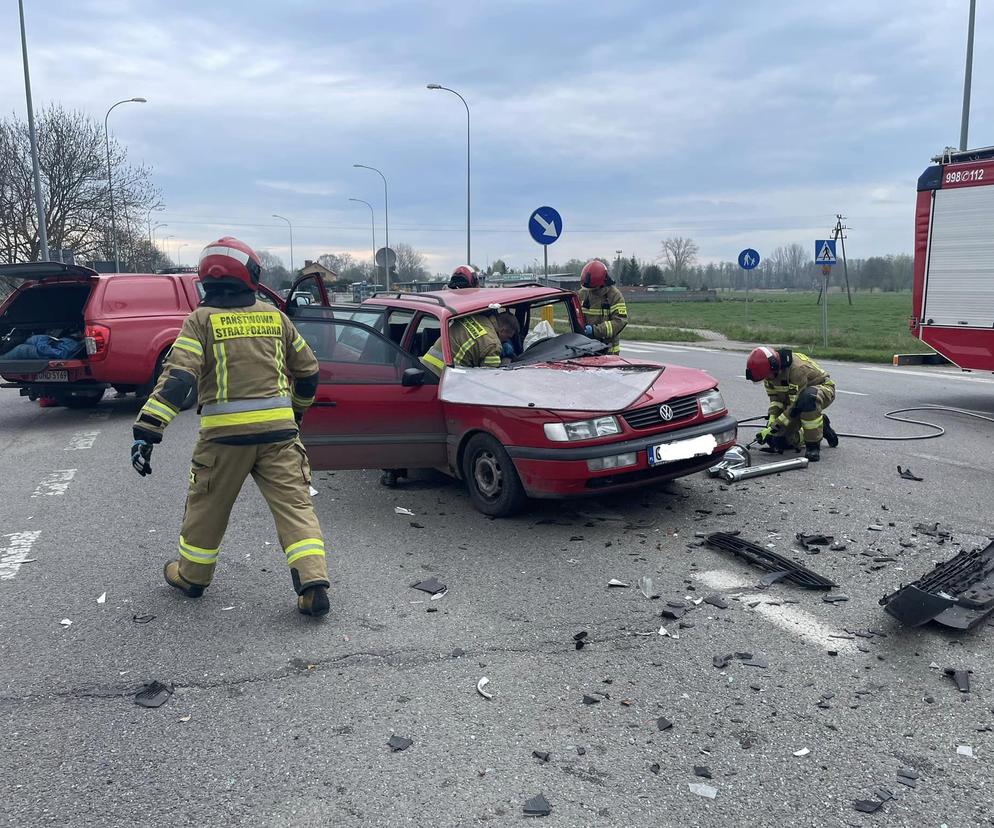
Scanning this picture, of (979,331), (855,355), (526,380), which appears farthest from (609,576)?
(855,355)

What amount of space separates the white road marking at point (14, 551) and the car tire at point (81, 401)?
751 centimetres

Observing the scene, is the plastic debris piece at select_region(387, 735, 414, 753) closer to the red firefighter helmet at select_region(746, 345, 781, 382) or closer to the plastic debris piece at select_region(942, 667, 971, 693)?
the plastic debris piece at select_region(942, 667, 971, 693)

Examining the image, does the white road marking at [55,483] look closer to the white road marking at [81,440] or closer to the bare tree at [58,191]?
the white road marking at [81,440]

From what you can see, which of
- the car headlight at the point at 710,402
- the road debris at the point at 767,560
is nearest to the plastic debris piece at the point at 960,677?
the road debris at the point at 767,560

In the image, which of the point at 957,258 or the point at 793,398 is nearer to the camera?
the point at 793,398

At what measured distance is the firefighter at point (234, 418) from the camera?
169 inches

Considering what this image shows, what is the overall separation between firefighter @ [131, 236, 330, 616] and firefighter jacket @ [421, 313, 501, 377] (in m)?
1.98

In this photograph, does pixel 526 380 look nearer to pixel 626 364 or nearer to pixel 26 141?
pixel 626 364

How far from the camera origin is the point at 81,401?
13.1 m

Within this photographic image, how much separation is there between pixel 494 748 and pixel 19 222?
114 feet

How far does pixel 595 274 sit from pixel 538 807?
7.16 m

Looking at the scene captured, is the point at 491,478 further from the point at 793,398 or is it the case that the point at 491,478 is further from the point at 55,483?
the point at 55,483

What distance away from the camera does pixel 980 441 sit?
8578 millimetres

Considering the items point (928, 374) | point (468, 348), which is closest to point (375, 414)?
point (468, 348)
